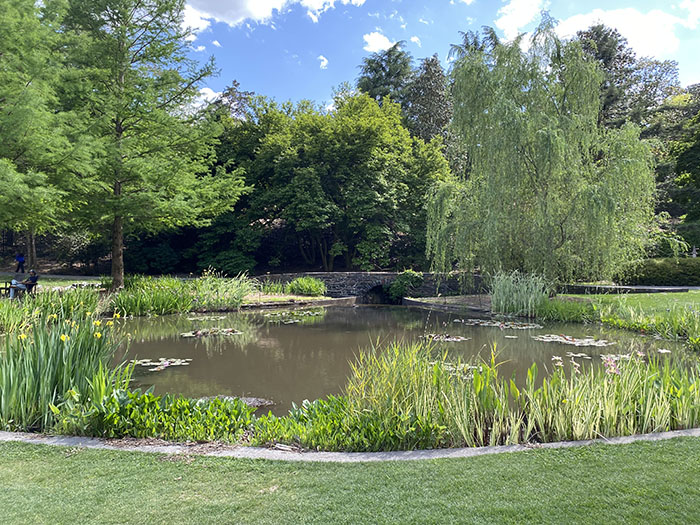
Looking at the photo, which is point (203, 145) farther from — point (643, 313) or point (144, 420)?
point (643, 313)

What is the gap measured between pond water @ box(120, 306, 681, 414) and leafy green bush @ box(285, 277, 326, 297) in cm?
434

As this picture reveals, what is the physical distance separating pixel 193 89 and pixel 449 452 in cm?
1398

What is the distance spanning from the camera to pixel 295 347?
845 cm

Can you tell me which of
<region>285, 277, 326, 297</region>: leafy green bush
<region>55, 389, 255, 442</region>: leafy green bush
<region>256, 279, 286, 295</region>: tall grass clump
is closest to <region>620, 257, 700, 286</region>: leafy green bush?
<region>285, 277, 326, 297</region>: leafy green bush

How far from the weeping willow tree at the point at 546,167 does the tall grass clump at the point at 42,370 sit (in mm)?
10479

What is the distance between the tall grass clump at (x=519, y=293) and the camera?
1188 cm

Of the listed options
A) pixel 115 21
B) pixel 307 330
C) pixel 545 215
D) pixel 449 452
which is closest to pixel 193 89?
pixel 115 21

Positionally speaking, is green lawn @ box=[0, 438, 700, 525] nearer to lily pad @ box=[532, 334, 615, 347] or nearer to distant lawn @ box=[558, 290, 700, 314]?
lily pad @ box=[532, 334, 615, 347]

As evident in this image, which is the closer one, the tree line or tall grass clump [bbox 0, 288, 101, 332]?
tall grass clump [bbox 0, 288, 101, 332]

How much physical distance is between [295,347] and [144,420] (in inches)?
190

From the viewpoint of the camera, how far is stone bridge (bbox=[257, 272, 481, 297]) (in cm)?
1870

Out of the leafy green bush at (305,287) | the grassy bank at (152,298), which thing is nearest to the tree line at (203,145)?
the grassy bank at (152,298)

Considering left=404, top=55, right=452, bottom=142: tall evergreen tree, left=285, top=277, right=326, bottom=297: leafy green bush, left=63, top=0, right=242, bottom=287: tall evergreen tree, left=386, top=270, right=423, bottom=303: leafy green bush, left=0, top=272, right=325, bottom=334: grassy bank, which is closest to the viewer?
left=0, top=272, right=325, bottom=334: grassy bank

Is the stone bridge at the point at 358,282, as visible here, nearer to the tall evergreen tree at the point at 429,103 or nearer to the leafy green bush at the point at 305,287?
the leafy green bush at the point at 305,287
